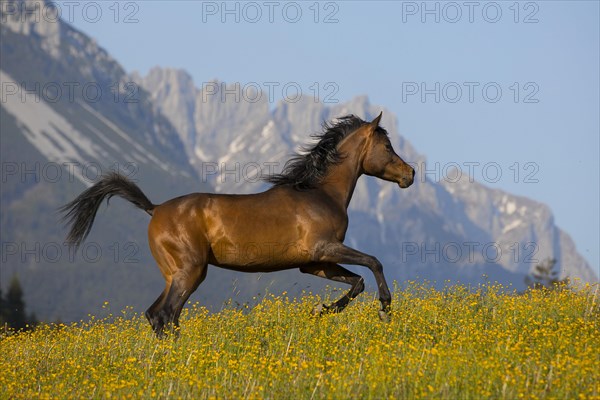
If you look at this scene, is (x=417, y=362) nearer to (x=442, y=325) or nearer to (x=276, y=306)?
(x=442, y=325)

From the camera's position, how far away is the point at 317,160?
1550 cm

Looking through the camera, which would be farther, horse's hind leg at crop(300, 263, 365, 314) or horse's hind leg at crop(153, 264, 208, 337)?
horse's hind leg at crop(300, 263, 365, 314)

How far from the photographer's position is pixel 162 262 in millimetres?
14281

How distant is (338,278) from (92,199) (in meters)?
4.39

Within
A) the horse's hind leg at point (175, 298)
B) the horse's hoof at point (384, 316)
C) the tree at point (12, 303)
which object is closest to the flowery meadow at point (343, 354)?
the horse's hoof at point (384, 316)

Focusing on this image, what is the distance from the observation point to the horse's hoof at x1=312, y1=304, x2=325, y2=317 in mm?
14297

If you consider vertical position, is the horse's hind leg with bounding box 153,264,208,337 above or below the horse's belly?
below

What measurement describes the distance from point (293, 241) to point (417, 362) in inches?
173

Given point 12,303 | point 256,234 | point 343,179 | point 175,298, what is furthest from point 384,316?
point 12,303

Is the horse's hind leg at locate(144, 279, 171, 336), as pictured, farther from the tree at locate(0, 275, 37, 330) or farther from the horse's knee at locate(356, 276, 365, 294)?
the tree at locate(0, 275, 37, 330)

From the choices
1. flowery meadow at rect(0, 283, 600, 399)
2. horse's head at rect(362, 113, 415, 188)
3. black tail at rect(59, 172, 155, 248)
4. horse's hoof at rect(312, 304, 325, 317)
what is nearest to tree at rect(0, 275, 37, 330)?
black tail at rect(59, 172, 155, 248)

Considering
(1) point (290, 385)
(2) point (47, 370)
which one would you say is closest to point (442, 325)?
(1) point (290, 385)

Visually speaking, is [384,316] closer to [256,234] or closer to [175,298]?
[256,234]

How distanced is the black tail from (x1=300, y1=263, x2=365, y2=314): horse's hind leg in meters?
3.03
